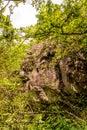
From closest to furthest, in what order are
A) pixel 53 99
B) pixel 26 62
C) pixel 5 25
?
1. pixel 5 25
2. pixel 53 99
3. pixel 26 62

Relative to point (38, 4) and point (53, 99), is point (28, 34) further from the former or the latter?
point (53, 99)

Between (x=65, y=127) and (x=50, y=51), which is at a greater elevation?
(x=50, y=51)

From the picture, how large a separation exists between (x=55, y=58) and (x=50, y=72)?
136 cm

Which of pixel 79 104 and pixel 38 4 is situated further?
pixel 79 104

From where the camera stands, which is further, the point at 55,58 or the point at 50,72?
the point at 50,72

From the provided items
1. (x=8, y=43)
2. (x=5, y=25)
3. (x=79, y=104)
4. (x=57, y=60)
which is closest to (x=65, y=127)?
(x=79, y=104)

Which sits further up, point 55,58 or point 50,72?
point 55,58

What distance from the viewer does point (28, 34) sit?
24.6 ft

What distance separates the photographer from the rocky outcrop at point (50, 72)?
35.0 ft

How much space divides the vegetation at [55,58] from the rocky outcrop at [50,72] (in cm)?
34

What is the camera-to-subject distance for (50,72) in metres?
11.7

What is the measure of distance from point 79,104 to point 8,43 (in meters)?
4.91

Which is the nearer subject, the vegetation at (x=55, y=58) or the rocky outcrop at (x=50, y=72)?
the vegetation at (x=55, y=58)

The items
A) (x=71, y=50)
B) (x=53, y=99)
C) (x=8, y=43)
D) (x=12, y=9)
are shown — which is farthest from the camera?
(x=53, y=99)
